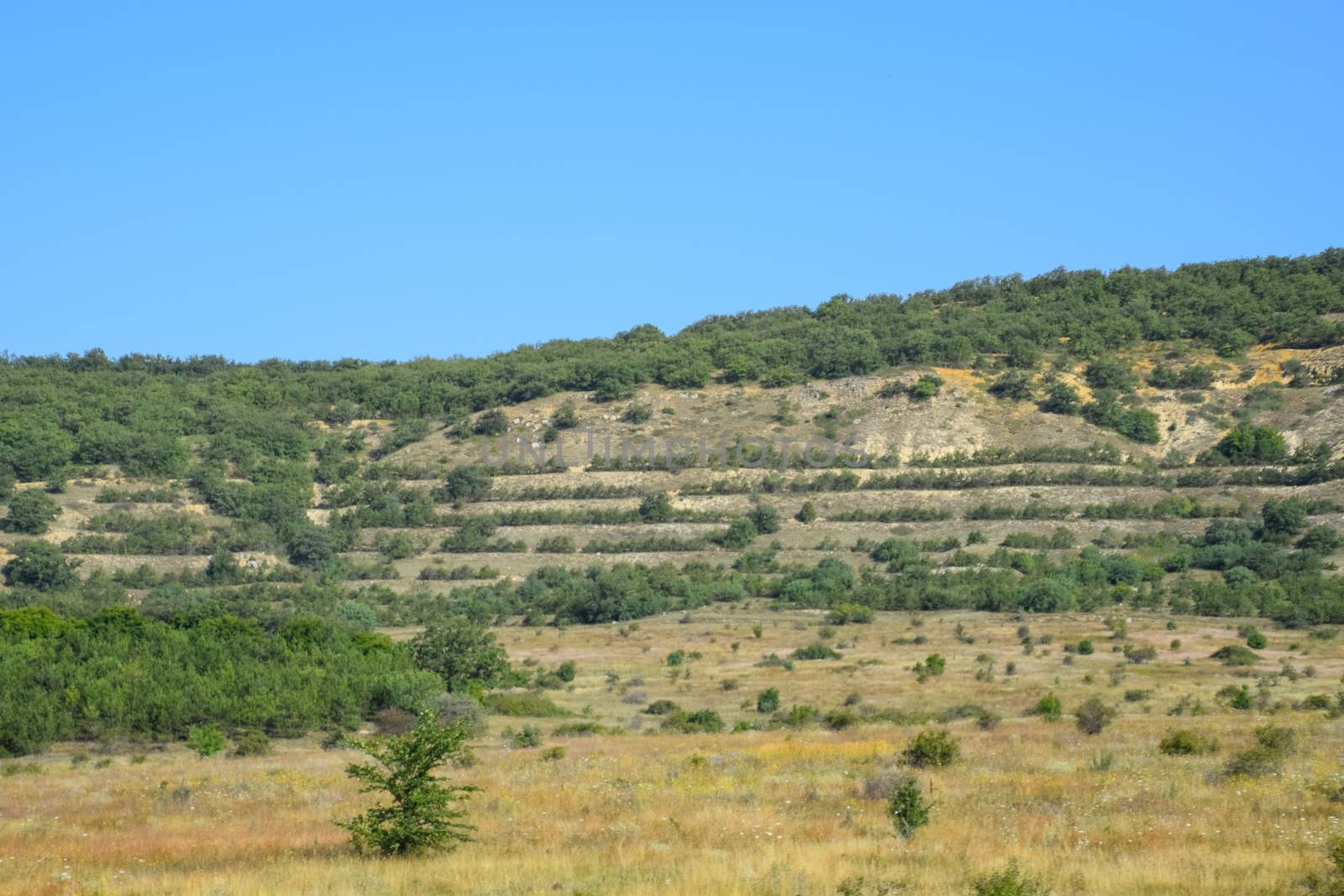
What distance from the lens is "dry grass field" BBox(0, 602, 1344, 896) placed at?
608 inches

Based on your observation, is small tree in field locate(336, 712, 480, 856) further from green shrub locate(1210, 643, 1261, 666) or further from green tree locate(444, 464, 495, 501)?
green tree locate(444, 464, 495, 501)

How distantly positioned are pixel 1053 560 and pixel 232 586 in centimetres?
3637

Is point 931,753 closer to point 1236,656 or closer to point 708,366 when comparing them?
point 1236,656

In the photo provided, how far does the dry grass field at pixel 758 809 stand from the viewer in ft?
50.7

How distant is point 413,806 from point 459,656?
26.8 meters

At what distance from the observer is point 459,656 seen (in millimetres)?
44375

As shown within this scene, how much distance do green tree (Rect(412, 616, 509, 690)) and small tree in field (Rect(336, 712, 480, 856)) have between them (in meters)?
25.1

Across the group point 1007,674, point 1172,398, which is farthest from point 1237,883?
point 1172,398

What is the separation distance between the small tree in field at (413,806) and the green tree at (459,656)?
989 inches

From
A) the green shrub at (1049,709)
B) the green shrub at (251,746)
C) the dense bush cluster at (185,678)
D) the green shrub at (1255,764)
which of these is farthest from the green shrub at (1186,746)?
the green shrub at (251,746)

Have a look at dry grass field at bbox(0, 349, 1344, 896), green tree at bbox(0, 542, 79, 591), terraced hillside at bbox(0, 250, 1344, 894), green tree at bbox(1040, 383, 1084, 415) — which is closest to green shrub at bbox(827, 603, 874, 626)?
terraced hillside at bbox(0, 250, 1344, 894)

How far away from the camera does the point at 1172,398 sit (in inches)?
3359

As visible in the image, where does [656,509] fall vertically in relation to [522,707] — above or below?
above

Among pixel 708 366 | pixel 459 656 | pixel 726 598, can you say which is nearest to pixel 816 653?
pixel 459 656
